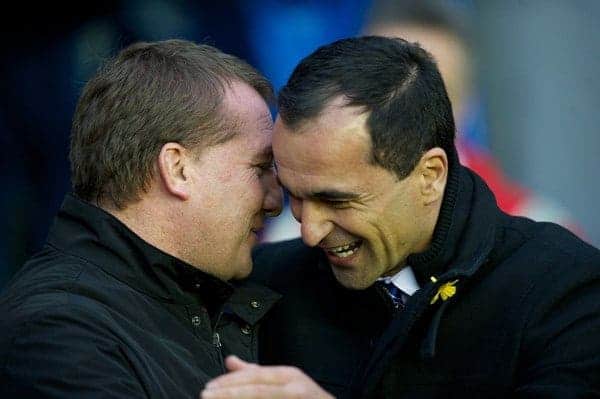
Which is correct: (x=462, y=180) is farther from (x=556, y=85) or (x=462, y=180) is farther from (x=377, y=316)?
(x=556, y=85)

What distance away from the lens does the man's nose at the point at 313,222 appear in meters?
3.44

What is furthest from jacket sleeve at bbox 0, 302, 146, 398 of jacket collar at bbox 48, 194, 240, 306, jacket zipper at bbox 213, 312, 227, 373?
jacket zipper at bbox 213, 312, 227, 373

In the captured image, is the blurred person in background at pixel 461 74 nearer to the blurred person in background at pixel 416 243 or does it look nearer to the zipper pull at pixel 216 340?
the blurred person in background at pixel 416 243

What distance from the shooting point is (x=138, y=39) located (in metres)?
5.19

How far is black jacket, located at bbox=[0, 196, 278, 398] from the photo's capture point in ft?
9.63

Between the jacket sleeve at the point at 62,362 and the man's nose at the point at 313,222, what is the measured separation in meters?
0.63

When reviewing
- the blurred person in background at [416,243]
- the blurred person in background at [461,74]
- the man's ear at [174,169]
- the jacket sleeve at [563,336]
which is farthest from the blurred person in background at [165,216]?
the blurred person in background at [461,74]

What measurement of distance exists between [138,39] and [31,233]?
2.92 feet

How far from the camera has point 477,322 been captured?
3443mm

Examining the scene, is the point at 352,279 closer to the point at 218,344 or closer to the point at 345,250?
the point at 345,250

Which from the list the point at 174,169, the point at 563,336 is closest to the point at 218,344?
the point at 174,169

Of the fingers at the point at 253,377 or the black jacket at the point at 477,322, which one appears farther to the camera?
the black jacket at the point at 477,322

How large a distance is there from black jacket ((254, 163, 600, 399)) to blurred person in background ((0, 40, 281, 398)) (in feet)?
0.89

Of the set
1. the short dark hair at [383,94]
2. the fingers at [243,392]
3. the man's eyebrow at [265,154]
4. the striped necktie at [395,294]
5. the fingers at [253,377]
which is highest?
the short dark hair at [383,94]
